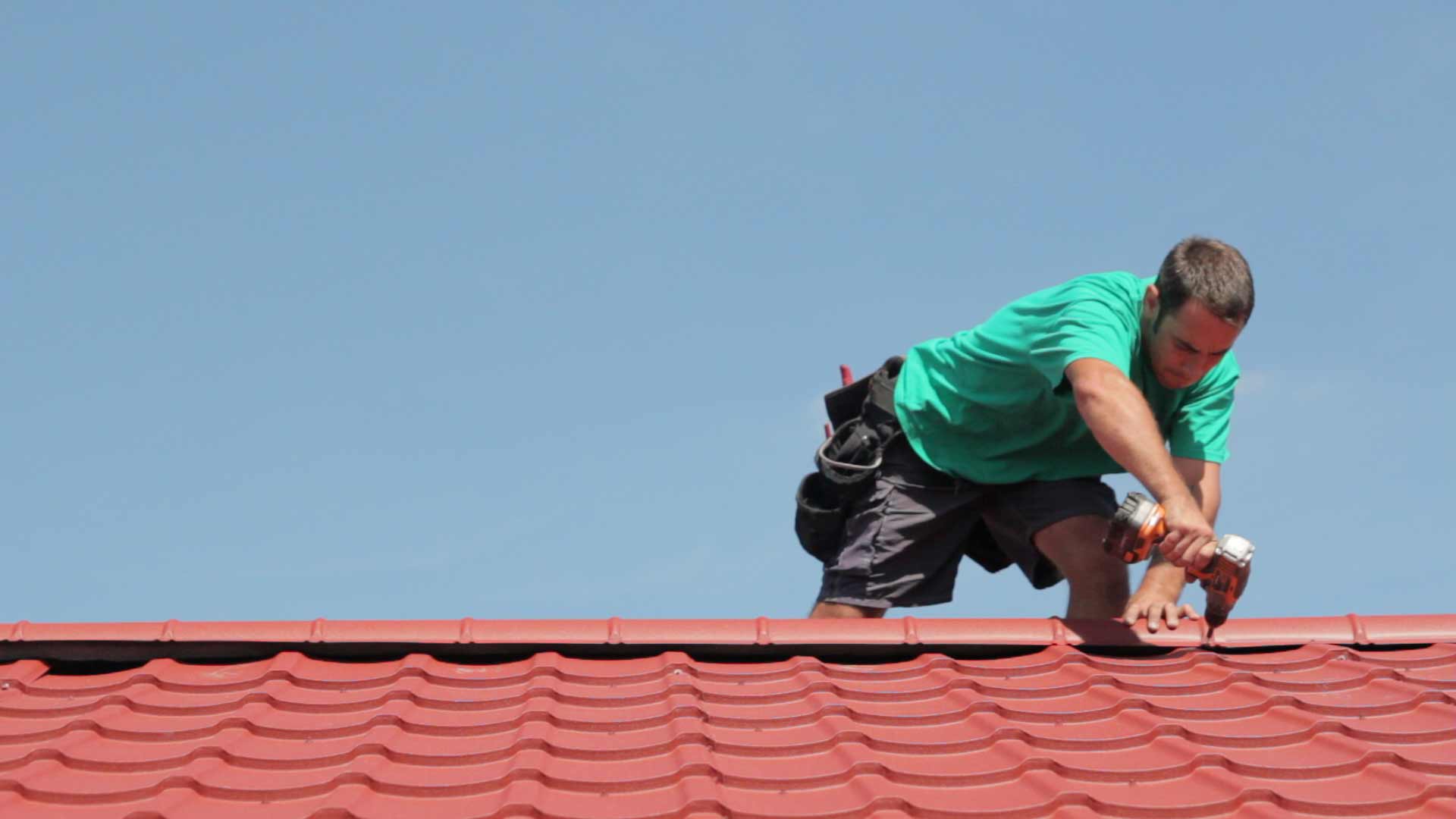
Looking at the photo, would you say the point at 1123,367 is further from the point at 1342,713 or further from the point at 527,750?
the point at 527,750

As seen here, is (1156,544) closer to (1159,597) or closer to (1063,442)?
(1159,597)

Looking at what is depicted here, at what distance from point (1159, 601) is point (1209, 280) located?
908 mm

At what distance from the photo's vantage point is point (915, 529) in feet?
17.1

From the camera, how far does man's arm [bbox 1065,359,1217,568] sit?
4.04 metres

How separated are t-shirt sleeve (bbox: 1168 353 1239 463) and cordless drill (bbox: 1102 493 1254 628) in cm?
80

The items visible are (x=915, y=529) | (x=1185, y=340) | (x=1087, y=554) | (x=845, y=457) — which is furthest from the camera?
(x=845, y=457)

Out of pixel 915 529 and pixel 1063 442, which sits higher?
pixel 1063 442

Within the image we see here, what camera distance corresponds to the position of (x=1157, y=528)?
159 inches

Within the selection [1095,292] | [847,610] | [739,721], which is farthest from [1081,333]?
[739,721]

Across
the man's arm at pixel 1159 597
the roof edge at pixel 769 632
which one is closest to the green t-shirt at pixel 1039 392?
the man's arm at pixel 1159 597

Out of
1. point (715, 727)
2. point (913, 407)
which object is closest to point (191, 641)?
point (715, 727)

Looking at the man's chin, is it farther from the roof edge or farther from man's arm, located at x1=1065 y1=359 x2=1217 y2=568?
the roof edge

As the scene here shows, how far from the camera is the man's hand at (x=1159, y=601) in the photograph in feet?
13.8

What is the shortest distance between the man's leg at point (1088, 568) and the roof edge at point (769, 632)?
675 millimetres
